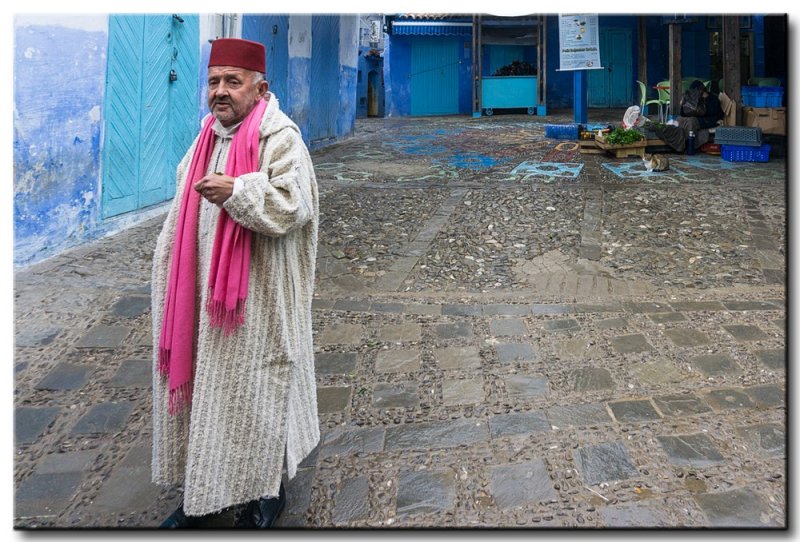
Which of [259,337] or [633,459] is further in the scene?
[633,459]

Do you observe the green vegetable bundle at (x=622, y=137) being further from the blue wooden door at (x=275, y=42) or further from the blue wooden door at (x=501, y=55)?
the blue wooden door at (x=501, y=55)

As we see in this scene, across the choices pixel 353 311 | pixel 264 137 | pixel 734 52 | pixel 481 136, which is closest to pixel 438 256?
pixel 353 311

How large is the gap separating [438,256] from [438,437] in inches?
111

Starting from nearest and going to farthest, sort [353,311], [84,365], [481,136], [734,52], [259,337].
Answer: [259,337], [84,365], [353,311], [734,52], [481,136]

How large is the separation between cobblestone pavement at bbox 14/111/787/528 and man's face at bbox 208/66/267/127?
1.41m

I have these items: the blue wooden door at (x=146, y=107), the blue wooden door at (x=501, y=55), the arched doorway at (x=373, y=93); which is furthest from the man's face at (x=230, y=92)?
the arched doorway at (x=373, y=93)

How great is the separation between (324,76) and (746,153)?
753 cm

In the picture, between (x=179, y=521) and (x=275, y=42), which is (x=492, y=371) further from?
(x=275, y=42)

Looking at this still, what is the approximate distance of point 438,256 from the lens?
5371mm

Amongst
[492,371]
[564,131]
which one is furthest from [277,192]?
[564,131]

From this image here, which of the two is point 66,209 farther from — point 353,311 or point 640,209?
point 640,209

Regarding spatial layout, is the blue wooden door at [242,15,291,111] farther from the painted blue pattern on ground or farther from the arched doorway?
the arched doorway

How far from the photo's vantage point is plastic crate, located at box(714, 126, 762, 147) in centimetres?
877

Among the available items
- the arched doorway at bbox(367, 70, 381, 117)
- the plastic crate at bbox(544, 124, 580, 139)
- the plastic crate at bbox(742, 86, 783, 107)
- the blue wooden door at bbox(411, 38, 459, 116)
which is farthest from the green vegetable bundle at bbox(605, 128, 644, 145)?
the arched doorway at bbox(367, 70, 381, 117)
